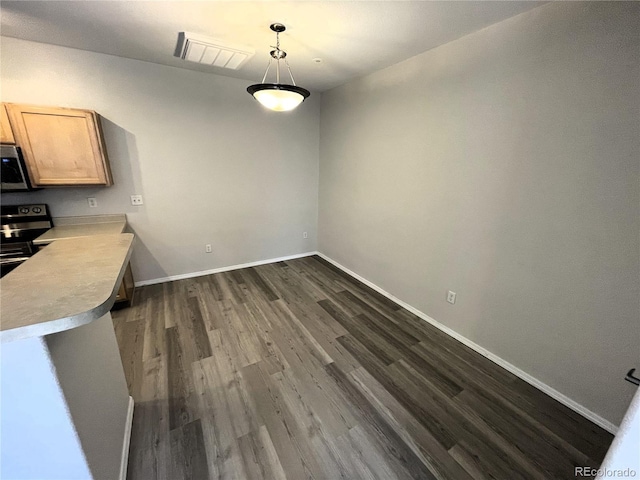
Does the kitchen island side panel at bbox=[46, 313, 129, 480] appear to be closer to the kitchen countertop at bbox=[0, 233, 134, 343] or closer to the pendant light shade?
the kitchen countertop at bbox=[0, 233, 134, 343]

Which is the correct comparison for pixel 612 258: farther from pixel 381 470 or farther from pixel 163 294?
pixel 163 294

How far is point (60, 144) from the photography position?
8.02 ft

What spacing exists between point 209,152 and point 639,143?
12.5 ft

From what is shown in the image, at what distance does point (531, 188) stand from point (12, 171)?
14.0 ft

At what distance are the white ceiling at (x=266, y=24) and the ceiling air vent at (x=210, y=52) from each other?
69 millimetres

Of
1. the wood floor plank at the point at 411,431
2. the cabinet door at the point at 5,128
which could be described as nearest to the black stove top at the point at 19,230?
the cabinet door at the point at 5,128

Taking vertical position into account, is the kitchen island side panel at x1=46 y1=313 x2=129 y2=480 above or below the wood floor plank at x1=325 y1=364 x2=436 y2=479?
above

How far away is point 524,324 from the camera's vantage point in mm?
2021

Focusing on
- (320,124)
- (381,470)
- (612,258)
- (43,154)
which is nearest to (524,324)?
(612,258)

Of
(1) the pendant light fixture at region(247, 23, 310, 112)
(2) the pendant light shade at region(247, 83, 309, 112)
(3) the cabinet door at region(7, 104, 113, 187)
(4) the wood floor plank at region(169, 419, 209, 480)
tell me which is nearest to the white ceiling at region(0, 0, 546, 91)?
(1) the pendant light fixture at region(247, 23, 310, 112)

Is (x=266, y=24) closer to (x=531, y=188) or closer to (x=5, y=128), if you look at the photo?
(x=531, y=188)

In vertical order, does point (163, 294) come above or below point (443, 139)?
below

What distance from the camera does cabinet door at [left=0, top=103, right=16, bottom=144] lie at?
221 centimetres

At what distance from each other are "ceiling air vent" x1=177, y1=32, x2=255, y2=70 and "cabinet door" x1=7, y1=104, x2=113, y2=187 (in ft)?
3.77
